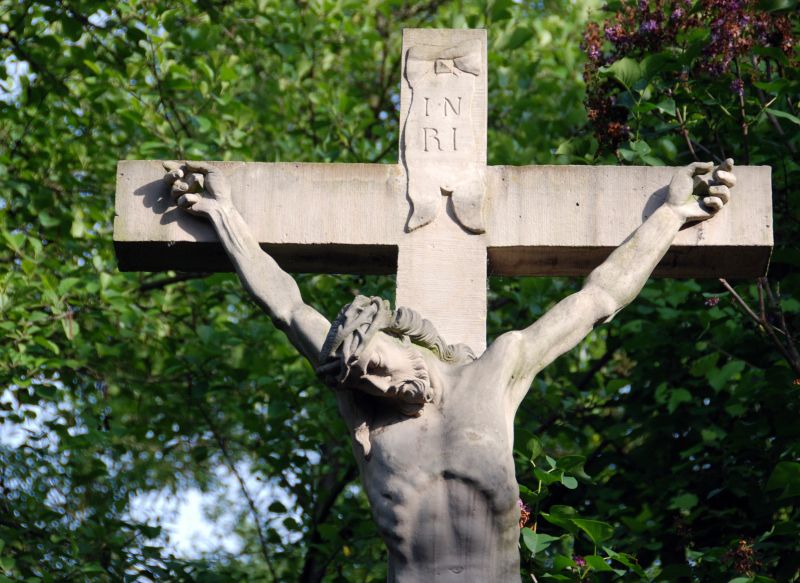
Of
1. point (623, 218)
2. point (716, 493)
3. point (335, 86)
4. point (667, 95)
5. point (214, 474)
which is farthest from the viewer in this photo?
point (214, 474)

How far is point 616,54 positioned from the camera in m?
7.80

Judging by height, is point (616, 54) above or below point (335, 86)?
below

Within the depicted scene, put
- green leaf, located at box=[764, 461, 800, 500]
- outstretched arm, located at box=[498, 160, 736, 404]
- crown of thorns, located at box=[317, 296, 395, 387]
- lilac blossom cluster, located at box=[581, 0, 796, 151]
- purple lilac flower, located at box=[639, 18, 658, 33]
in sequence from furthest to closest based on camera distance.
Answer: purple lilac flower, located at box=[639, 18, 658, 33] → lilac blossom cluster, located at box=[581, 0, 796, 151] → green leaf, located at box=[764, 461, 800, 500] → outstretched arm, located at box=[498, 160, 736, 404] → crown of thorns, located at box=[317, 296, 395, 387]

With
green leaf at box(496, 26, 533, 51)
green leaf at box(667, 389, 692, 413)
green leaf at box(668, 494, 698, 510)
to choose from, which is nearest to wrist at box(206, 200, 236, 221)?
green leaf at box(668, 494, 698, 510)

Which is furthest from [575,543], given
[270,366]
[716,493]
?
[270,366]

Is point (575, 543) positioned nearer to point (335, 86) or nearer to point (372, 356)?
point (372, 356)

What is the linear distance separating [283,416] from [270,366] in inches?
37.4

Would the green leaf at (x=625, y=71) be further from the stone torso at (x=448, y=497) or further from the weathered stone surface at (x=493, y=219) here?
the stone torso at (x=448, y=497)

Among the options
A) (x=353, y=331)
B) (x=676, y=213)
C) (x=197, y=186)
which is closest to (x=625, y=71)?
(x=676, y=213)

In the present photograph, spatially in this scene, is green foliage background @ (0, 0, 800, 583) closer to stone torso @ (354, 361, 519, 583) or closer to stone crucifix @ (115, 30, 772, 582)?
stone crucifix @ (115, 30, 772, 582)

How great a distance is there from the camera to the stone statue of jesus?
4793 millimetres

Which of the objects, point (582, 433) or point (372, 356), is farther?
point (582, 433)

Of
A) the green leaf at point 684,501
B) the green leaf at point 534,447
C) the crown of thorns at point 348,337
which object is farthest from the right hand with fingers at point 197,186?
the green leaf at point 684,501

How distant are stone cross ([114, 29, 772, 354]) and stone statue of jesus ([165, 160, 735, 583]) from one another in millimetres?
568
